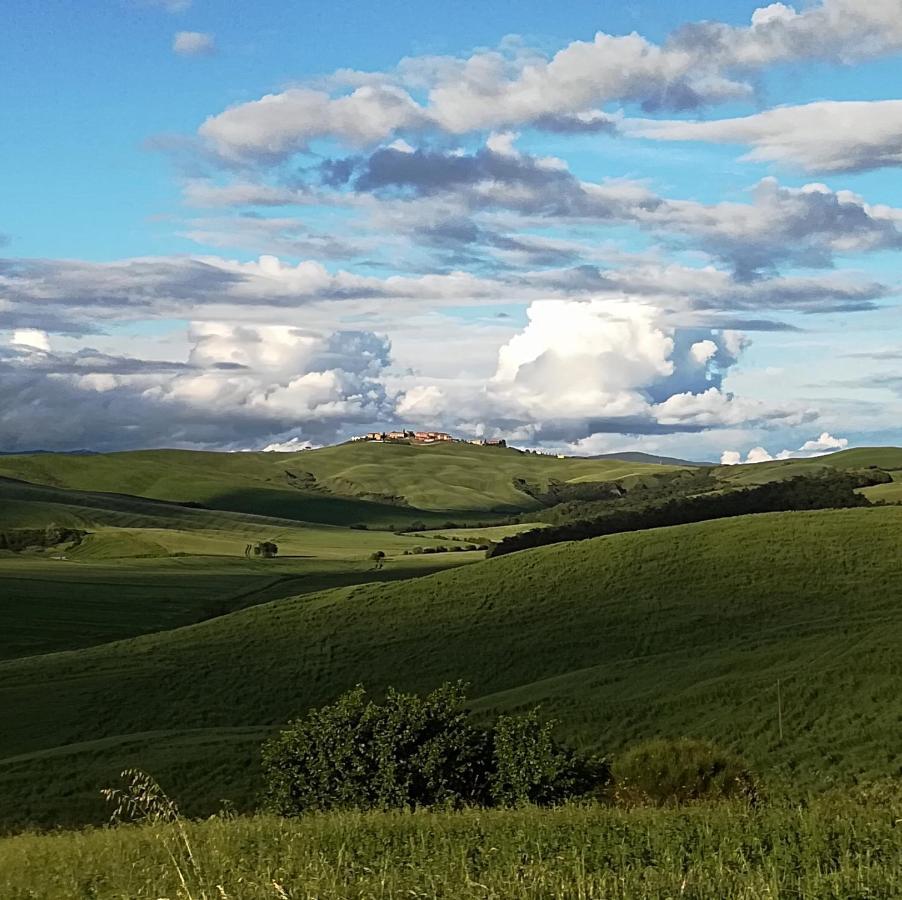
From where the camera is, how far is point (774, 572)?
71.6m

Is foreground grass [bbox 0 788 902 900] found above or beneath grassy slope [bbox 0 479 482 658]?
above

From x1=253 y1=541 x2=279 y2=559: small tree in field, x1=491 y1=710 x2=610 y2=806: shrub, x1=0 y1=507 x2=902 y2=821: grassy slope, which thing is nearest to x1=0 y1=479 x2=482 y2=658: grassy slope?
x1=253 y1=541 x2=279 y2=559: small tree in field

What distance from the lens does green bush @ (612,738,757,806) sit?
22.7 meters

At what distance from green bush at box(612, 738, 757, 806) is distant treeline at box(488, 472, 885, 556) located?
4057 inches

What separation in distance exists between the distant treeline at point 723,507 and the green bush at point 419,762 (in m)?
97.7

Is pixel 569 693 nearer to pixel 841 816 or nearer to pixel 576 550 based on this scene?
pixel 576 550

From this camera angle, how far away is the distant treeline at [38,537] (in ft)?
558

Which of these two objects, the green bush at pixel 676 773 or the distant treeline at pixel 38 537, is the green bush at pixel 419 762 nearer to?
the green bush at pixel 676 773

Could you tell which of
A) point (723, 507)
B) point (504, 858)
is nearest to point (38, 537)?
point (723, 507)

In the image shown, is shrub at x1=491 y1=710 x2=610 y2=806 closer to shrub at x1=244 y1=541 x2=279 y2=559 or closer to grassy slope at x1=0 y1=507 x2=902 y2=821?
grassy slope at x1=0 y1=507 x2=902 y2=821

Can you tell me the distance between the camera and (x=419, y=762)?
28.2 m

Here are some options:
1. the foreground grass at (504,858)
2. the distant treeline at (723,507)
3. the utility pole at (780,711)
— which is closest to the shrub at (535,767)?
the utility pole at (780,711)

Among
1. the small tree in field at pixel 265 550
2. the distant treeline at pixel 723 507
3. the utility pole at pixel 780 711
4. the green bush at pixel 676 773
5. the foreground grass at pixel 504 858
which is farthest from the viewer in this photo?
the small tree in field at pixel 265 550

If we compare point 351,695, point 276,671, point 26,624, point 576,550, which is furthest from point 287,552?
point 351,695
